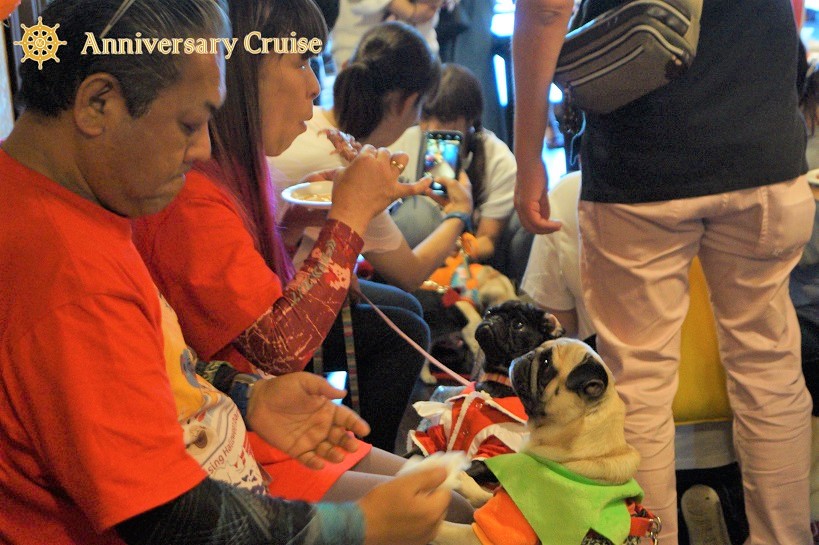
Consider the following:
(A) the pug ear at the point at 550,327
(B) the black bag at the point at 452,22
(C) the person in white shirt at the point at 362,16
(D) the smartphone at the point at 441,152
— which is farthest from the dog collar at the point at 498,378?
(B) the black bag at the point at 452,22

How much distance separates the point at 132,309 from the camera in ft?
2.79

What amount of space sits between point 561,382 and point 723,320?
17.9 inches

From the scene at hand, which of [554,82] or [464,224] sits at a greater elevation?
[554,82]

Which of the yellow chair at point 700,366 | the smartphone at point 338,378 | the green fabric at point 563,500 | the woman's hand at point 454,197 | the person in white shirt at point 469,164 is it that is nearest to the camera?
the green fabric at point 563,500

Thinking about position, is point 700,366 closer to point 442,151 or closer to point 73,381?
point 442,151

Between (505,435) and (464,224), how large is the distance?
92 centimetres

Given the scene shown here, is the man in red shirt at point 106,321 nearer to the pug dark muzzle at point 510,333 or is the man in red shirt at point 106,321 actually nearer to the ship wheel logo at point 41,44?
the ship wheel logo at point 41,44

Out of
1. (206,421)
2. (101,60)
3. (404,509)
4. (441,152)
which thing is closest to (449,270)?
(441,152)

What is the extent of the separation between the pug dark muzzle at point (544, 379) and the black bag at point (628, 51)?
1.58 feet

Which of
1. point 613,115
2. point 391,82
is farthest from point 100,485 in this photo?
point 391,82

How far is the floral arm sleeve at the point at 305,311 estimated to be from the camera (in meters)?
1.25

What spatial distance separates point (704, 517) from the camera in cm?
203

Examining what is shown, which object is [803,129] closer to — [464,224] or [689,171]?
[689,171]

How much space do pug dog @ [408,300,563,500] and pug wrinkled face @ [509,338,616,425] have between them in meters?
0.15
